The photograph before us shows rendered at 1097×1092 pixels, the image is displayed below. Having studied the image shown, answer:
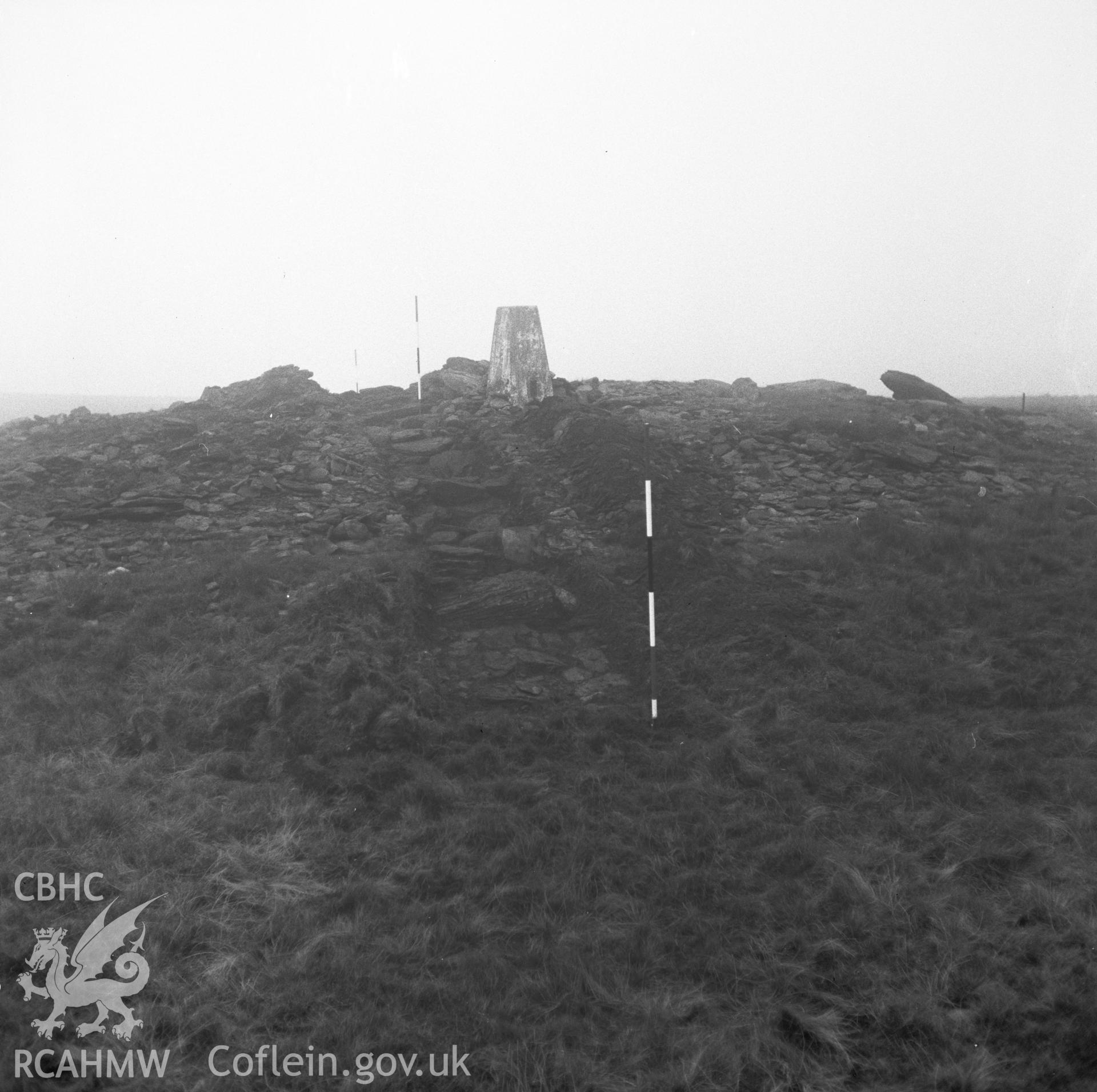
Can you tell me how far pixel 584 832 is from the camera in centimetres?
703

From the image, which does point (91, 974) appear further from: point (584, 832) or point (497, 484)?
point (497, 484)

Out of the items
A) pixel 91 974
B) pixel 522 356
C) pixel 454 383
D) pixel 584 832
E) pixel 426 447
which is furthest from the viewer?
pixel 454 383

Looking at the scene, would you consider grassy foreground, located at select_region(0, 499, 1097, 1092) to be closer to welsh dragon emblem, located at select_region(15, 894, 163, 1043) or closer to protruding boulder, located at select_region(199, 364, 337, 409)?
welsh dragon emblem, located at select_region(15, 894, 163, 1043)

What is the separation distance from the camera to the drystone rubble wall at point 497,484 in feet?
35.5

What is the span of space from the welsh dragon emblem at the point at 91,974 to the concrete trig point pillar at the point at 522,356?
502 inches

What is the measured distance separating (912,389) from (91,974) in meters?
21.3

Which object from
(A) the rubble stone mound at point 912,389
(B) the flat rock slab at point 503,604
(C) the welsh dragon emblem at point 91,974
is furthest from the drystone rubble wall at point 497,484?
(C) the welsh dragon emblem at point 91,974

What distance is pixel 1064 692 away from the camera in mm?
9055

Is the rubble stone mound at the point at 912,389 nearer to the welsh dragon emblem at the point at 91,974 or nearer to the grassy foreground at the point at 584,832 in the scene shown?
the grassy foreground at the point at 584,832

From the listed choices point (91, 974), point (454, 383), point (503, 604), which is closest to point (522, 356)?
point (454, 383)

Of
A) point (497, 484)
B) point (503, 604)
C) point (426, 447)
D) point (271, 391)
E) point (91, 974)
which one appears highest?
point (271, 391)

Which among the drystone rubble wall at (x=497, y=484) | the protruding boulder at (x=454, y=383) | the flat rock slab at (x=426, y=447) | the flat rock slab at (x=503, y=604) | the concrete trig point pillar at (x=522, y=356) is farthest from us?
the protruding boulder at (x=454, y=383)

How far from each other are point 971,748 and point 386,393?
46.1ft

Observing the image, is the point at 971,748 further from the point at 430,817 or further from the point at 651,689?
the point at 430,817
